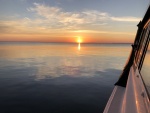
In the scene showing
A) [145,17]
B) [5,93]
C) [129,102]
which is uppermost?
[145,17]

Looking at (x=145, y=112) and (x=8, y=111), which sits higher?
(x=145, y=112)

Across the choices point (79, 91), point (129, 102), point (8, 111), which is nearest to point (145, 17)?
point (129, 102)

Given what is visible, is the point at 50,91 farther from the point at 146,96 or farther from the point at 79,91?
the point at 146,96

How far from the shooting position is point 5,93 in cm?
1625

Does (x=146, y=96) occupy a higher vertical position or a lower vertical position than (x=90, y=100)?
higher

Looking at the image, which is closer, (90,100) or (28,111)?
(28,111)

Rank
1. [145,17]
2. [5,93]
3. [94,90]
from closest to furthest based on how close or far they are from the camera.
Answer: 1. [145,17]
2. [5,93]
3. [94,90]

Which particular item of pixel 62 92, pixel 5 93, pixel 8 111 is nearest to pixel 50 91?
pixel 62 92

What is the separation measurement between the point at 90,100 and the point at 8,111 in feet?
20.5

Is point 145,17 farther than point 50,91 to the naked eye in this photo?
No

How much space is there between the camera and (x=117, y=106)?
14.7ft

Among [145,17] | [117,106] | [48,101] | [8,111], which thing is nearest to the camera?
[117,106]

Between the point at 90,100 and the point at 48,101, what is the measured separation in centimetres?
338

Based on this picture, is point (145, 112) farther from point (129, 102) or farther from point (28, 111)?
point (28, 111)
